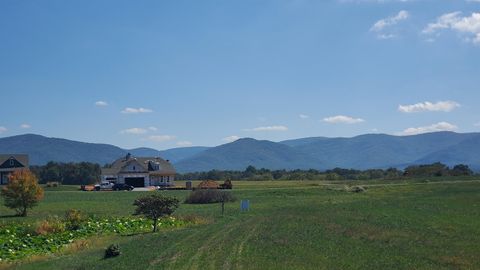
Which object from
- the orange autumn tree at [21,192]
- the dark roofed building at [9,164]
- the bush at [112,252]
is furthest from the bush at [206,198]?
the dark roofed building at [9,164]

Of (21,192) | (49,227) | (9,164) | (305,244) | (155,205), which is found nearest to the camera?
(305,244)

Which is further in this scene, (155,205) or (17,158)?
(17,158)

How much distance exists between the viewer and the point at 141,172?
105 meters

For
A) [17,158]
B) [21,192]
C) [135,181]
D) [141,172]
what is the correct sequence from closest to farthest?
[21,192], [135,181], [141,172], [17,158]

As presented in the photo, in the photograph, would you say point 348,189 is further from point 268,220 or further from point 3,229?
point 3,229

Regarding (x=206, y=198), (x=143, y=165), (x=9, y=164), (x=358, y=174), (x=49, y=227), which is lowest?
(x=49, y=227)

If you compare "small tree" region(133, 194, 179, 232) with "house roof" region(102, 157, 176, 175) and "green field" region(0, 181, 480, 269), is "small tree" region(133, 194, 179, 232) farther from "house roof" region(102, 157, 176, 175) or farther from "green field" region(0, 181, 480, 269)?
"house roof" region(102, 157, 176, 175)

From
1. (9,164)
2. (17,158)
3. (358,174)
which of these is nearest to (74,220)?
(9,164)

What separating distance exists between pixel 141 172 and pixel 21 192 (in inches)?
2262

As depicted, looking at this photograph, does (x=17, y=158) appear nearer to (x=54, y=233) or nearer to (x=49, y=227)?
(x=49, y=227)

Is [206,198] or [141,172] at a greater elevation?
[141,172]

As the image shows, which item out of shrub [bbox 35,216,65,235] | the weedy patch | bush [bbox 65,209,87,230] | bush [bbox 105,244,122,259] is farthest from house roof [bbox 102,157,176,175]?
bush [bbox 105,244,122,259]

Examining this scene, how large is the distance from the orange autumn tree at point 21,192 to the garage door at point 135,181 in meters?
56.0

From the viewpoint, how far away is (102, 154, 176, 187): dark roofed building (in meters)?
105
